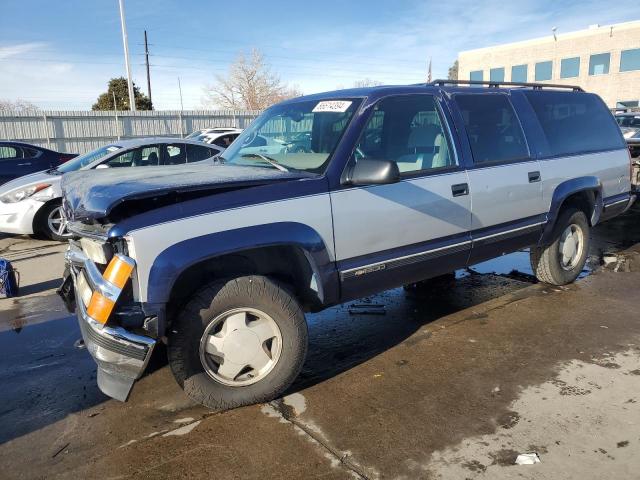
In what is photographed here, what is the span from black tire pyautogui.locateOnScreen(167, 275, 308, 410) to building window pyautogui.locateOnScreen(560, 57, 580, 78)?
50743 millimetres

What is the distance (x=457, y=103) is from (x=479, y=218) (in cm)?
95

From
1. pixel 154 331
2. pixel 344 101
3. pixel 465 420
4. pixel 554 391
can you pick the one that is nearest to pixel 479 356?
pixel 554 391

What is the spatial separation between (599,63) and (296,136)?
162 ft

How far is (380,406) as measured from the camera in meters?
3.21

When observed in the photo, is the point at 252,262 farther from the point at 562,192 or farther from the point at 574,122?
the point at 574,122

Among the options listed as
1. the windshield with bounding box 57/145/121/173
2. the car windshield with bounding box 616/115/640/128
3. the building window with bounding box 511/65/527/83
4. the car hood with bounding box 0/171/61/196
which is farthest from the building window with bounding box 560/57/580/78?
the car hood with bounding box 0/171/61/196

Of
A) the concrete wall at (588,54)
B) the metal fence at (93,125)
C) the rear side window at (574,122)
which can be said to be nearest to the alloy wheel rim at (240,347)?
the rear side window at (574,122)

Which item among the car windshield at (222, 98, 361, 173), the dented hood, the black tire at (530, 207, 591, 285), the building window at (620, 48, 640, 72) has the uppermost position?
the building window at (620, 48, 640, 72)

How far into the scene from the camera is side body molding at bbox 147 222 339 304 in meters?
2.72

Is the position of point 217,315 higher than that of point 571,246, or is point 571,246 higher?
point 217,315

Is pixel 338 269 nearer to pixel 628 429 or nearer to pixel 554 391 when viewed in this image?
pixel 554 391

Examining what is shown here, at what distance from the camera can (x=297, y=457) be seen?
272 centimetres

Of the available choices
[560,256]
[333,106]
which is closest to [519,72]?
[560,256]

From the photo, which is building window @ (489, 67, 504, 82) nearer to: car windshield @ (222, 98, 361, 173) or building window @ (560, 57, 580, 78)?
building window @ (560, 57, 580, 78)
